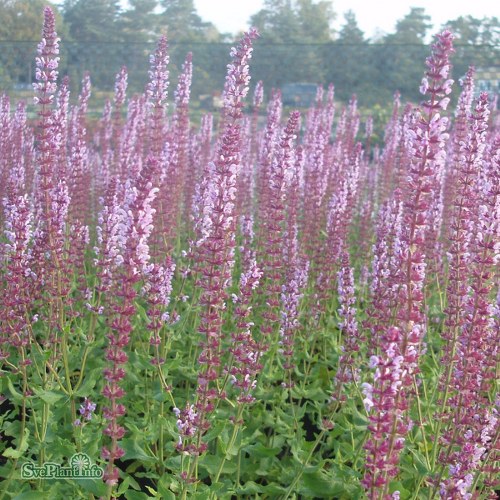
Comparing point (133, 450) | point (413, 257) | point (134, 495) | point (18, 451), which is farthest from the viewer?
point (133, 450)

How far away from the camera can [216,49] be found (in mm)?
18766

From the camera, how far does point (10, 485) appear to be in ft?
12.7

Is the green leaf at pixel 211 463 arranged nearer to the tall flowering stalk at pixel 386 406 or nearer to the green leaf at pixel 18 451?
the green leaf at pixel 18 451

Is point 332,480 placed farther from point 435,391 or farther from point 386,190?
point 386,190

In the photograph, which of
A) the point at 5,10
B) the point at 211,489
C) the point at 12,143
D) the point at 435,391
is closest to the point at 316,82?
the point at 5,10

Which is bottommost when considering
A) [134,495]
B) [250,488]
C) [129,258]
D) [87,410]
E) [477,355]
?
[250,488]

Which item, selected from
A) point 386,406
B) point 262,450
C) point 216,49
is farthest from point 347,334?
point 216,49

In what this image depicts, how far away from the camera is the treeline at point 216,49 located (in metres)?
17.6

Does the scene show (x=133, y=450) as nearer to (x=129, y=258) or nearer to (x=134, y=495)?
(x=134, y=495)

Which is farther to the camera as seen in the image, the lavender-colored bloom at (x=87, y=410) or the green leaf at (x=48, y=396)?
the lavender-colored bloom at (x=87, y=410)

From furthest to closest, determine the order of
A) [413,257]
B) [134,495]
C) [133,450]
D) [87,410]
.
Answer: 1. [87,410]
2. [133,450]
3. [134,495]
4. [413,257]

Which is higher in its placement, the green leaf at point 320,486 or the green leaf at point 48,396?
the green leaf at point 48,396

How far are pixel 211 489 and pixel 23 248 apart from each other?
1.66m

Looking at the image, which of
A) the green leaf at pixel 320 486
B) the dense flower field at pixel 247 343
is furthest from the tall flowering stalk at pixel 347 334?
the green leaf at pixel 320 486
